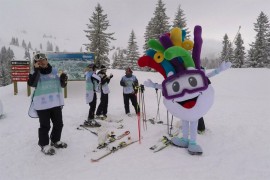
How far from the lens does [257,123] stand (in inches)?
316

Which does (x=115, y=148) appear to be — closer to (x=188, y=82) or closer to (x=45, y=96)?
(x=45, y=96)

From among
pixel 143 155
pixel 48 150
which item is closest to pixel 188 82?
pixel 143 155

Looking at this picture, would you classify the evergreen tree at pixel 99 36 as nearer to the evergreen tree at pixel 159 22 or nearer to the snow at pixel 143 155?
the evergreen tree at pixel 159 22

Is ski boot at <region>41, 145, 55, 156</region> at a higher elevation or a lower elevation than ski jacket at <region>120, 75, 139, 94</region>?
lower

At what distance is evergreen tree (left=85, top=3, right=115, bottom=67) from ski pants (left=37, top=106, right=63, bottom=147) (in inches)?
720

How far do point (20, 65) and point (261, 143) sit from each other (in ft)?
42.2

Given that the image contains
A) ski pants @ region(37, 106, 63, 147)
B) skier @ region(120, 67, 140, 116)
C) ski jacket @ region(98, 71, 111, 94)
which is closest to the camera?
ski pants @ region(37, 106, 63, 147)

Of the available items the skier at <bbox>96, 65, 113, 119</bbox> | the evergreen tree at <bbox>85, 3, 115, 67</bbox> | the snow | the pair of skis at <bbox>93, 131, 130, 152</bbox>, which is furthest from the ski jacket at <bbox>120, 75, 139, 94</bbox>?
the evergreen tree at <bbox>85, 3, 115, 67</bbox>

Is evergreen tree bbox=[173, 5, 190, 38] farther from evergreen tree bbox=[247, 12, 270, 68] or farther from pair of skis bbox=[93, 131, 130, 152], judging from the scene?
pair of skis bbox=[93, 131, 130, 152]

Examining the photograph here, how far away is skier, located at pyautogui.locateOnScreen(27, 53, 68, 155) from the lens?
16.7 ft

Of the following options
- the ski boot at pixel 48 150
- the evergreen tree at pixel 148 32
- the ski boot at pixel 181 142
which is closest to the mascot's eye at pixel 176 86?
A: the ski boot at pixel 181 142

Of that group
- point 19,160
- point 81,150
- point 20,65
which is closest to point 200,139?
point 81,150

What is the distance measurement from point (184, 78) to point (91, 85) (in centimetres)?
392

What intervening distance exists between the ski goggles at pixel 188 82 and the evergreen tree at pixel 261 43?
3100cm
